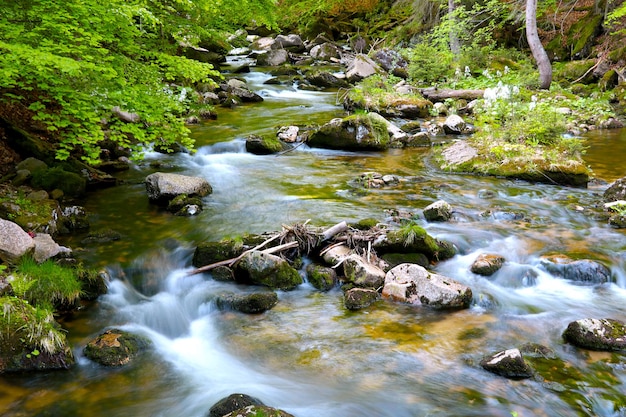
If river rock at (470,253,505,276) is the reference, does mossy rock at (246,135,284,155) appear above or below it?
above

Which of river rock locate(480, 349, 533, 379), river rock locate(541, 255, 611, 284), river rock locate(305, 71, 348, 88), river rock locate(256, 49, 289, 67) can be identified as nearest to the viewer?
river rock locate(480, 349, 533, 379)

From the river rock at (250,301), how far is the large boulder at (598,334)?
10.3 ft

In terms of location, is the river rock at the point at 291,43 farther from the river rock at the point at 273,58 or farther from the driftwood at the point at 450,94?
the driftwood at the point at 450,94

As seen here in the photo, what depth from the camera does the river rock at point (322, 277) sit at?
18.7 feet

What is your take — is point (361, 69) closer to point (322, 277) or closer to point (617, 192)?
point (617, 192)

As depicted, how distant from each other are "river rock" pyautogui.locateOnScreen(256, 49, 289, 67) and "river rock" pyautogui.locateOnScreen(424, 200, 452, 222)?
2104 centimetres

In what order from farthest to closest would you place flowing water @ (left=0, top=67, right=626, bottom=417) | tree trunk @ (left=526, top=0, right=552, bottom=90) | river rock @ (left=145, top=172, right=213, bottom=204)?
tree trunk @ (left=526, top=0, right=552, bottom=90), river rock @ (left=145, top=172, right=213, bottom=204), flowing water @ (left=0, top=67, right=626, bottom=417)

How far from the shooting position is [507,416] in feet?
12.0

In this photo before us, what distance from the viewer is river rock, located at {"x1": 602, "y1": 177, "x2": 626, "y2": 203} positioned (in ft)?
25.6

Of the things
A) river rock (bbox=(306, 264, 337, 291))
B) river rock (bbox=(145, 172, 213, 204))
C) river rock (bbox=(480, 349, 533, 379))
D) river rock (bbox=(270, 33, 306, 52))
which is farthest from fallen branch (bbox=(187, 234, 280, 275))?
river rock (bbox=(270, 33, 306, 52))

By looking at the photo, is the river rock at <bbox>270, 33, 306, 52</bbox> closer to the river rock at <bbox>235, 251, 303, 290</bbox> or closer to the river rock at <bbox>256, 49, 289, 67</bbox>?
the river rock at <bbox>256, 49, 289, 67</bbox>

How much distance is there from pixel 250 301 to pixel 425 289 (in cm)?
201

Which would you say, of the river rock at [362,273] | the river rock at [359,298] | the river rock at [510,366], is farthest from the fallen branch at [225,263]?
the river rock at [510,366]

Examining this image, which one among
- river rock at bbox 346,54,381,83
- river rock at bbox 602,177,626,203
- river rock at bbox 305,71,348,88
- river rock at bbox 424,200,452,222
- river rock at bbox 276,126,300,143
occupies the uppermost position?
river rock at bbox 346,54,381,83
